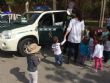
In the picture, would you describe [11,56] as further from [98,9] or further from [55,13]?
[98,9]

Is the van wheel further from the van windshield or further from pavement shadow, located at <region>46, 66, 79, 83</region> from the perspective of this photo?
pavement shadow, located at <region>46, 66, 79, 83</region>

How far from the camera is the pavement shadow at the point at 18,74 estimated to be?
805 centimetres

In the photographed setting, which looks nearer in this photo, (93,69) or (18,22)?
(93,69)

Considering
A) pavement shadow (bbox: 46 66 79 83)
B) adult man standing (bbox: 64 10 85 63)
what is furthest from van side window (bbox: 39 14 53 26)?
pavement shadow (bbox: 46 66 79 83)

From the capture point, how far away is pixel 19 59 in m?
10.5

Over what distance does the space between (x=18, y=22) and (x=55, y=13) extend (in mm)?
1463

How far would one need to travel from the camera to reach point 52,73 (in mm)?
8773

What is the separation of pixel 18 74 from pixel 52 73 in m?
0.98

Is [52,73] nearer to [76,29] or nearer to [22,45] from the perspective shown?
[76,29]

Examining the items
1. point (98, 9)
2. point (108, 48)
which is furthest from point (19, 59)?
point (98, 9)

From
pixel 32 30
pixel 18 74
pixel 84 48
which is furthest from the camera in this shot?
pixel 32 30

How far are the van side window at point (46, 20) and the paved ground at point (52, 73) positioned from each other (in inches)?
60.6

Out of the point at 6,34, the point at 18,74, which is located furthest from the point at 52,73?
the point at 6,34

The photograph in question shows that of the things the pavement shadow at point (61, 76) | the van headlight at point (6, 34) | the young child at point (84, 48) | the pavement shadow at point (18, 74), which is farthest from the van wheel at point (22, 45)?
the young child at point (84, 48)
